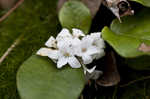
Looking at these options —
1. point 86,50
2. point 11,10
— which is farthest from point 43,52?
point 11,10

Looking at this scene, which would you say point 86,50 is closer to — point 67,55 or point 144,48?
point 67,55

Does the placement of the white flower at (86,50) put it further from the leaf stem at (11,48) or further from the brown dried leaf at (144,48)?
the leaf stem at (11,48)

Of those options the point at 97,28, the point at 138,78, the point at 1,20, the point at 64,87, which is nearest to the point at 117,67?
the point at 138,78

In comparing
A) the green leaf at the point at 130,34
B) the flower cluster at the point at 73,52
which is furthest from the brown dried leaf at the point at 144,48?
the flower cluster at the point at 73,52

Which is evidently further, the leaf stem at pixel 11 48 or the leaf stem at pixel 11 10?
the leaf stem at pixel 11 10

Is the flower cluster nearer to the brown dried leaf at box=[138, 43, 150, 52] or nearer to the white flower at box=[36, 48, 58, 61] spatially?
the white flower at box=[36, 48, 58, 61]

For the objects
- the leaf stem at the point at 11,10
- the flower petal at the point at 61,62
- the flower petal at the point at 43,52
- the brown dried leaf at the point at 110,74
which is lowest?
the brown dried leaf at the point at 110,74

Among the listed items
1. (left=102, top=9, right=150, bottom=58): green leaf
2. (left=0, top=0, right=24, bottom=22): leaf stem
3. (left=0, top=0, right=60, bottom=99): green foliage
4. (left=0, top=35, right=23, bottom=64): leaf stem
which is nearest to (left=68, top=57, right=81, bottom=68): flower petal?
(left=102, top=9, right=150, bottom=58): green leaf
